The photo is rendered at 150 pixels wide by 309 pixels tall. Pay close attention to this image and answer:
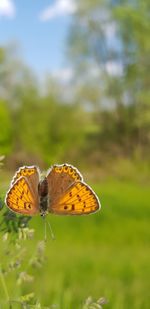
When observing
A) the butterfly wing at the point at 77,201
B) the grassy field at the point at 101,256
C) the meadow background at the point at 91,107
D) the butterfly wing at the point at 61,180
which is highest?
the meadow background at the point at 91,107

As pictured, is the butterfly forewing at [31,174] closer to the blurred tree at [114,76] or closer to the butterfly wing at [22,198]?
the butterfly wing at [22,198]

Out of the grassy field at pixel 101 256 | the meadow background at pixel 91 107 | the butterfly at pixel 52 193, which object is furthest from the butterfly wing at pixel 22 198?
the meadow background at pixel 91 107

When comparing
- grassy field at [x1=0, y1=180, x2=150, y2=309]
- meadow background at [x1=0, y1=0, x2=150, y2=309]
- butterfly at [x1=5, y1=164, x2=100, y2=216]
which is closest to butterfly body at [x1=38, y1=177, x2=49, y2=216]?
butterfly at [x1=5, y1=164, x2=100, y2=216]

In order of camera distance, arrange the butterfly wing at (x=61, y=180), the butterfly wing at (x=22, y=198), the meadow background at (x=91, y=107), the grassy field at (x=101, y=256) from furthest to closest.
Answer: the meadow background at (x=91, y=107) → the grassy field at (x=101, y=256) → the butterfly wing at (x=61, y=180) → the butterfly wing at (x=22, y=198)

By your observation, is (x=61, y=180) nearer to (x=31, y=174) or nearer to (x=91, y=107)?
(x=31, y=174)

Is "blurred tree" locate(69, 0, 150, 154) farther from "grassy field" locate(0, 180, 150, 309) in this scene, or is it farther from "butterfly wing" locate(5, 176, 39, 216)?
"butterfly wing" locate(5, 176, 39, 216)

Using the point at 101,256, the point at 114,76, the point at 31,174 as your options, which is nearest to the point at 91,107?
the point at 114,76
